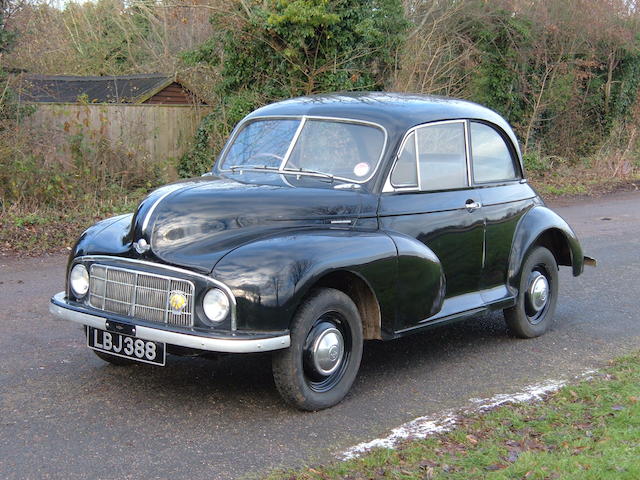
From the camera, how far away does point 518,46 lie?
21.4 metres

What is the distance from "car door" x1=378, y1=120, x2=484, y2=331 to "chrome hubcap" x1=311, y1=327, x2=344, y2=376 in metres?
0.58

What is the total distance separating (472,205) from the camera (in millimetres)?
6238

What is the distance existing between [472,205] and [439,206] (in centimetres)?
40

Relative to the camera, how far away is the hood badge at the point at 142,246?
4875mm

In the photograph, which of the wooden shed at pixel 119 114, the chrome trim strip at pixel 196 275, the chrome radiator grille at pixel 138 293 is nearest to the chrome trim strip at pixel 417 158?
the chrome trim strip at pixel 196 275

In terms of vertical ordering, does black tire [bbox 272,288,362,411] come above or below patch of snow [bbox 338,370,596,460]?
above

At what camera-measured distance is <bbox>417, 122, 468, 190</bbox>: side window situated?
5.98 meters

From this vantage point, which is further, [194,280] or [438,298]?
[438,298]

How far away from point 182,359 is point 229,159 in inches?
A: 61.2

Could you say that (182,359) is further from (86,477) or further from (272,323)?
(86,477)

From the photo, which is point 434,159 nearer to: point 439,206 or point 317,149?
point 439,206

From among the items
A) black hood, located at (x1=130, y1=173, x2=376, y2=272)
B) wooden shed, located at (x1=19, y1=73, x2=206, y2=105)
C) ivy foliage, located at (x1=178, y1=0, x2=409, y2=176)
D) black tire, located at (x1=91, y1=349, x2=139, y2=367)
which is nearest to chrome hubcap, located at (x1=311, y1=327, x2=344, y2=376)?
black hood, located at (x1=130, y1=173, x2=376, y2=272)

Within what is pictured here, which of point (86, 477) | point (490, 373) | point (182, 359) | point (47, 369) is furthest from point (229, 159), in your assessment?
point (86, 477)

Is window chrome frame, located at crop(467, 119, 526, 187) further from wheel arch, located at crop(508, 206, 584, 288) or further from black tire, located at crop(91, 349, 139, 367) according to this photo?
black tire, located at crop(91, 349, 139, 367)
